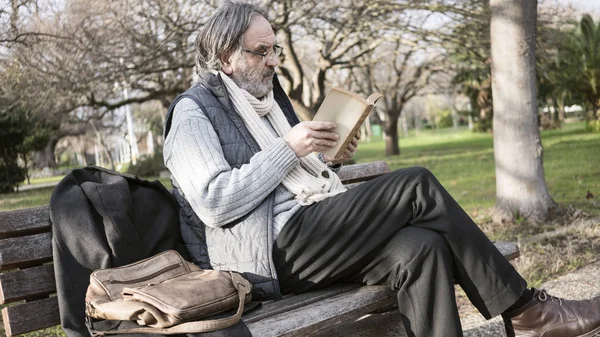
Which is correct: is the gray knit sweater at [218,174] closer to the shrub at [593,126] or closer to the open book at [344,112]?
the open book at [344,112]

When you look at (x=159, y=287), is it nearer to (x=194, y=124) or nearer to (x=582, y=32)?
(x=194, y=124)

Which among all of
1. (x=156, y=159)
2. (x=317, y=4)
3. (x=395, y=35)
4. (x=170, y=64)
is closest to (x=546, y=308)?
(x=317, y=4)

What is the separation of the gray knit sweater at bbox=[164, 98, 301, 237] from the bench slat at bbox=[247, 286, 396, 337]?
1.27 feet

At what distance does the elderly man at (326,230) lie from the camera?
7.68 ft

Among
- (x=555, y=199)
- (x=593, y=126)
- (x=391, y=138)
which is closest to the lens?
(x=555, y=199)

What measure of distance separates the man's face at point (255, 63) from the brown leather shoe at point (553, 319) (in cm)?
145

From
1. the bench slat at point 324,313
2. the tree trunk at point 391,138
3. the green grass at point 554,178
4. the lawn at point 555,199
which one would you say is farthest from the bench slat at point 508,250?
the tree trunk at point 391,138

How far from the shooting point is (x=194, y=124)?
8.37 feet

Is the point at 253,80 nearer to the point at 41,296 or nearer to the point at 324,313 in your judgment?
the point at 324,313

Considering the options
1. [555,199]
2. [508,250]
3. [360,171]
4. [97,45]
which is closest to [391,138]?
[97,45]

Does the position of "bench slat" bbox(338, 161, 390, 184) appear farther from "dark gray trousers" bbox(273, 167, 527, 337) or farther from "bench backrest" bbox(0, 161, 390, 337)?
"bench backrest" bbox(0, 161, 390, 337)

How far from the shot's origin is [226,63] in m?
2.90

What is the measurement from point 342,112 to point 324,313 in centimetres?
80

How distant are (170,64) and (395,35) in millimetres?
4575
